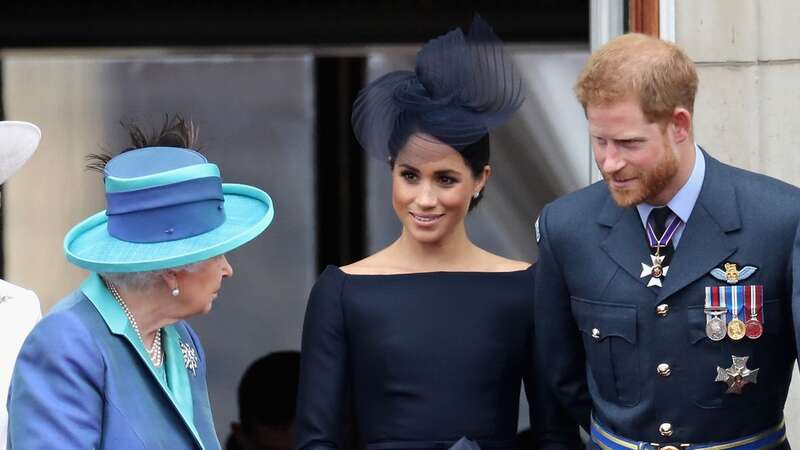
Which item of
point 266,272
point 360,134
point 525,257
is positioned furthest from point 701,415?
point 266,272

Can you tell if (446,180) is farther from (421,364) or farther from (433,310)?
(421,364)

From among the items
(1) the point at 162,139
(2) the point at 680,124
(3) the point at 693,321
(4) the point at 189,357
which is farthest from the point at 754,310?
(1) the point at 162,139

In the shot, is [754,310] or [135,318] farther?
[754,310]

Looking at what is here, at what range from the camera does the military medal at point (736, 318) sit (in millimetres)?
3154

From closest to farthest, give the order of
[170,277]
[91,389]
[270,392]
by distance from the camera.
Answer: [91,389] → [170,277] → [270,392]

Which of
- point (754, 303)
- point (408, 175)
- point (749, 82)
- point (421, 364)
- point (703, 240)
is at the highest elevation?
point (749, 82)

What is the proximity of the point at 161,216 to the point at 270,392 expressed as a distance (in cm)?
309

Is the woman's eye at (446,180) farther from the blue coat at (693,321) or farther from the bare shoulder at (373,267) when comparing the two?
the blue coat at (693,321)

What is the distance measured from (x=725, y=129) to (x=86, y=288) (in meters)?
2.09

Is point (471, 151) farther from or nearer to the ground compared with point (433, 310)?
farther from the ground

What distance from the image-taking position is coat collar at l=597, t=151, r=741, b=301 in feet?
10.5

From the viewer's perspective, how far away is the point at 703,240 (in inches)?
126

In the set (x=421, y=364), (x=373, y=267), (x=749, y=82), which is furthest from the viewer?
(x=749, y=82)

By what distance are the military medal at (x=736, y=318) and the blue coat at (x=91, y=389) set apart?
1.11 m
